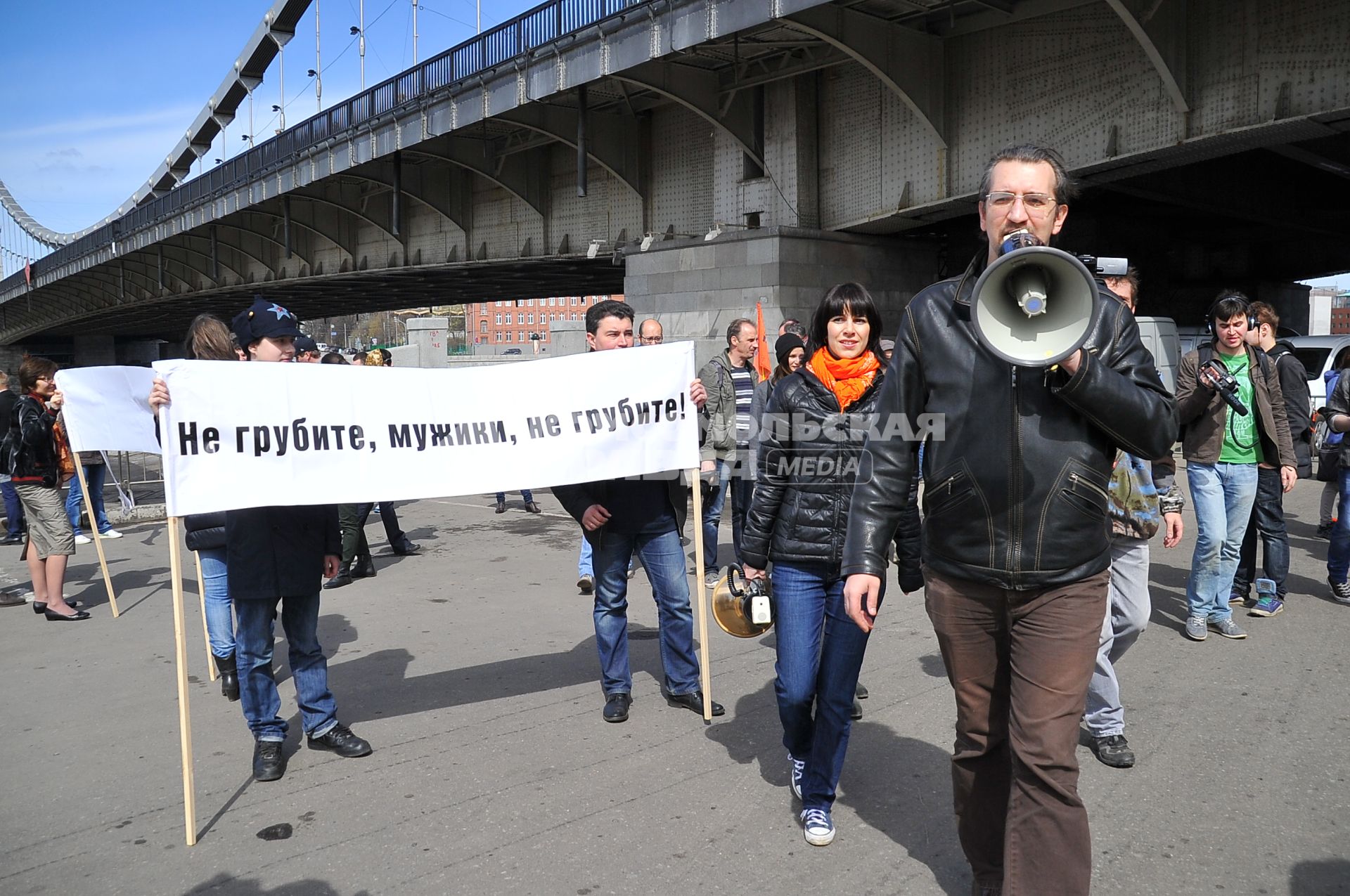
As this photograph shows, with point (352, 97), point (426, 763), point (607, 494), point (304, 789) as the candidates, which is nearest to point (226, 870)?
point (304, 789)

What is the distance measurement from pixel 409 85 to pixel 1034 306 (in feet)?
71.9

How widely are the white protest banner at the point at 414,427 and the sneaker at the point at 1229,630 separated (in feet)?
11.7

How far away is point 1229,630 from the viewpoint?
617cm

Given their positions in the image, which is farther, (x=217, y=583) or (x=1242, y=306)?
(x=1242, y=306)

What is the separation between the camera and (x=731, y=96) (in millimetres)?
16562

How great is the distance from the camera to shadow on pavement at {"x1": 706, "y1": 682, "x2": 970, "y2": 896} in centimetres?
354

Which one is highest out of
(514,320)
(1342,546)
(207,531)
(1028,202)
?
(514,320)

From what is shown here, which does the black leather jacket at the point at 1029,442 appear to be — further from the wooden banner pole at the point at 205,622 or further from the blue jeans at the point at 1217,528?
the wooden banner pole at the point at 205,622

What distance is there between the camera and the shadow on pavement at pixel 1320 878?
10.5 feet

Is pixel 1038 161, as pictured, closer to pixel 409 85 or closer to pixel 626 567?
pixel 626 567

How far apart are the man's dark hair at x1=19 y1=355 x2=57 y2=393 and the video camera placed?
8640 millimetres

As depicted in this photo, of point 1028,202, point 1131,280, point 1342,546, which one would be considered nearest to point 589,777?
point 1028,202

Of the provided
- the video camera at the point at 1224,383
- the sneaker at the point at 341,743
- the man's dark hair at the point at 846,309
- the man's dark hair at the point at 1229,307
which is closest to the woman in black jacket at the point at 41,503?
the sneaker at the point at 341,743

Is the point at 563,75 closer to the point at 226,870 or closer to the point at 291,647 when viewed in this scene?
the point at 291,647
